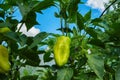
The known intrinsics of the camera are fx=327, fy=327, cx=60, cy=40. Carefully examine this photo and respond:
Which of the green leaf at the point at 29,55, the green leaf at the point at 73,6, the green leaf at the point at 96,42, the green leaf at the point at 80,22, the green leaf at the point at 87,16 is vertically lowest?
the green leaf at the point at 29,55

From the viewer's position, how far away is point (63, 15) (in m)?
1.41

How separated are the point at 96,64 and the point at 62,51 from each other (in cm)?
19

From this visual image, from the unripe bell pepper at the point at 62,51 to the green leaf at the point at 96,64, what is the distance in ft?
0.33

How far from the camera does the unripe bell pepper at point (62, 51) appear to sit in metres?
1.31

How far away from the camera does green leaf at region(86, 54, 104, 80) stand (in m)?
1.20

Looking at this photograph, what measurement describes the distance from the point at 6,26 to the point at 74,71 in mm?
356

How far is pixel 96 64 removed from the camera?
122cm

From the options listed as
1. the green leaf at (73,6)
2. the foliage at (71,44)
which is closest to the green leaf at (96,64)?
the foliage at (71,44)

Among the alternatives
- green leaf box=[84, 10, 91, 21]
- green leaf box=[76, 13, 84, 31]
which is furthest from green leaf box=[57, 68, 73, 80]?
green leaf box=[84, 10, 91, 21]

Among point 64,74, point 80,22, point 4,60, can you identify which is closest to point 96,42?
point 80,22

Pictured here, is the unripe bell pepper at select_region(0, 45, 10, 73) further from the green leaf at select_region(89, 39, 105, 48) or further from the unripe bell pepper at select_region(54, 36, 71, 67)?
the green leaf at select_region(89, 39, 105, 48)

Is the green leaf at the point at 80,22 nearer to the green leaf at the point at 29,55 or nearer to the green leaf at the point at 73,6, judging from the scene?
the green leaf at the point at 73,6

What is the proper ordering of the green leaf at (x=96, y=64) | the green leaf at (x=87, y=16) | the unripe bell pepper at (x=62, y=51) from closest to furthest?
the green leaf at (x=96, y=64)
the unripe bell pepper at (x=62, y=51)
the green leaf at (x=87, y=16)

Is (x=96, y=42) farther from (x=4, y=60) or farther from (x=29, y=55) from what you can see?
(x=4, y=60)
